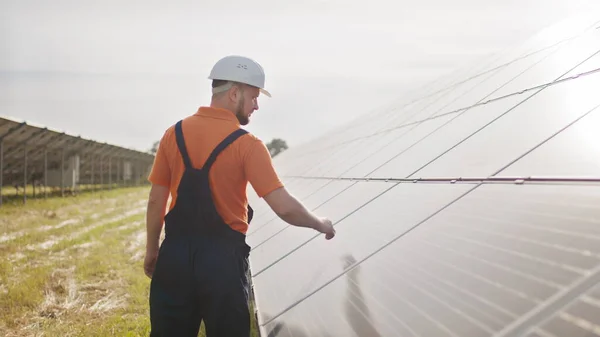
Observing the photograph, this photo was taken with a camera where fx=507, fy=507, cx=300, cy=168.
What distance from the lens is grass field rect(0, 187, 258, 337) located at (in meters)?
5.88

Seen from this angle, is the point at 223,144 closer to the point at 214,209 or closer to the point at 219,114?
the point at 219,114

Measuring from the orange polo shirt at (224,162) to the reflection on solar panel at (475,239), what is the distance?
76 centimetres

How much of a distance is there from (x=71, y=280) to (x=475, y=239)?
23.4 feet

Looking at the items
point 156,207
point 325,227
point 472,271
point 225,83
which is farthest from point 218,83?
point 472,271

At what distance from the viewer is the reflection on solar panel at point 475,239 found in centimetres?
189

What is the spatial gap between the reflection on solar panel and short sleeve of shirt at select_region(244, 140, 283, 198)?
74 centimetres

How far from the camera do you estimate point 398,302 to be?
2486 mm

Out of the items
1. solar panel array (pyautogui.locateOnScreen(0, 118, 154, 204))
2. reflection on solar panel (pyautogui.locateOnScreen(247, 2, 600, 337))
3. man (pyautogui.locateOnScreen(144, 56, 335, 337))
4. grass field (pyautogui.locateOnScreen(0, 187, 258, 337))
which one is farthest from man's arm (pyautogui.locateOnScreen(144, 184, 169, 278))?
solar panel array (pyautogui.locateOnScreen(0, 118, 154, 204))

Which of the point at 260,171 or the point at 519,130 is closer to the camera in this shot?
the point at 260,171

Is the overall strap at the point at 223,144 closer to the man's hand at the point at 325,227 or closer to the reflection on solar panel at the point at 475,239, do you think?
the man's hand at the point at 325,227

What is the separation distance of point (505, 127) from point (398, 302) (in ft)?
6.90

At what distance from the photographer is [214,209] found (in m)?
3.14

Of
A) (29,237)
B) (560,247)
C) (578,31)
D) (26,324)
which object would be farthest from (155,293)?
(29,237)

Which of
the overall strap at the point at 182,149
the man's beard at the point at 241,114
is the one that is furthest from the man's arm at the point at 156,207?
the man's beard at the point at 241,114
